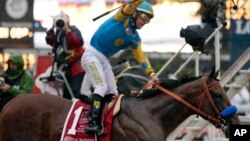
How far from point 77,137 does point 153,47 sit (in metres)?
11.2

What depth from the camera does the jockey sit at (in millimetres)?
10195

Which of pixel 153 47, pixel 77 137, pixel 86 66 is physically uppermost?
pixel 86 66

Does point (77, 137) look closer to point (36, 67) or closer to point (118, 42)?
point (118, 42)

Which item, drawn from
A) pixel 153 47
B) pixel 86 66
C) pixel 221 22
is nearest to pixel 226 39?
pixel 153 47

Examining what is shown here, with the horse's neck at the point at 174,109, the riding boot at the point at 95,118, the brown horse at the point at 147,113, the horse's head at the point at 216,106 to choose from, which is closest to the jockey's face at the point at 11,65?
the brown horse at the point at 147,113

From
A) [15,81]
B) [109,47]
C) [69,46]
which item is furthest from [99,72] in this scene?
[69,46]

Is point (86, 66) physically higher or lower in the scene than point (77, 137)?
higher

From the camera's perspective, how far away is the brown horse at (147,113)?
10.1 meters

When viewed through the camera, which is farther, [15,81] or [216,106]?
[15,81]

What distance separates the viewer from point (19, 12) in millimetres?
18859

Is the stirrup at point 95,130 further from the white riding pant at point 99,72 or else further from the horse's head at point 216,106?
the horse's head at point 216,106

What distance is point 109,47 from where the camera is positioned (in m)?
10.5

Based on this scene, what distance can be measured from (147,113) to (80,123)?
80 centimetres

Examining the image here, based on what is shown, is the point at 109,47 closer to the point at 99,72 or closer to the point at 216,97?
the point at 99,72
